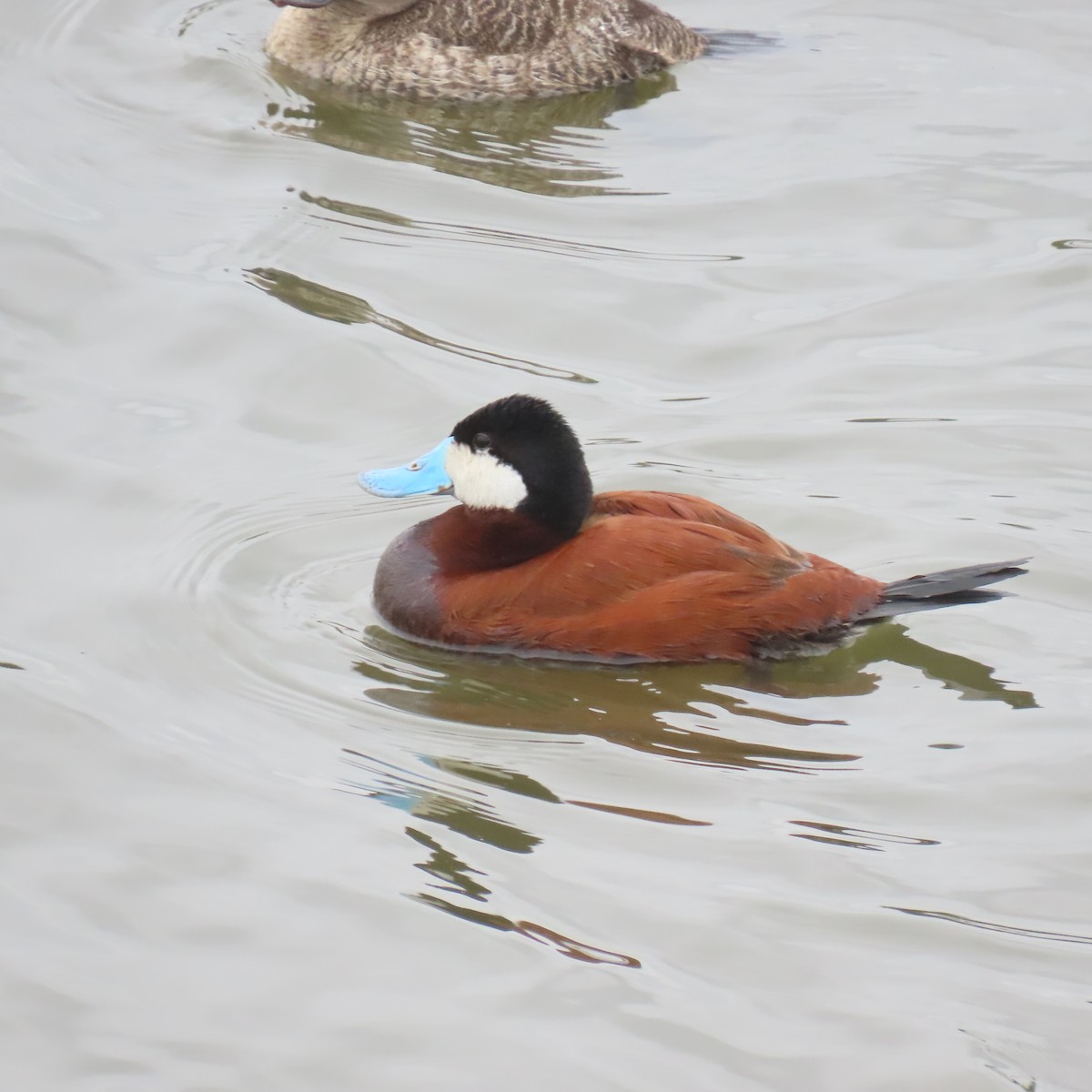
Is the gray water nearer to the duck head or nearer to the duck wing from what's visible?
the duck wing

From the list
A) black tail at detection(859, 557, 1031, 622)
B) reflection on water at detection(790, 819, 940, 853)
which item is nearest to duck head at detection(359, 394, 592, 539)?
black tail at detection(859, 557, 1031, 622)

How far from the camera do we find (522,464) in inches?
218

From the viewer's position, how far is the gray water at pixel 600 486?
3.84 meters

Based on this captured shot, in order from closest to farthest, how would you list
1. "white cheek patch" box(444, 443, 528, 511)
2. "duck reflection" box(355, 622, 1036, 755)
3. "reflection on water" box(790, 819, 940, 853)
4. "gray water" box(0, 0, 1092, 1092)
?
"gray water" box(0, 0, 1092, 1092)
"reflection on water" box(790, 819, 940, 853)
"duck reflection" box(355, 622, 1036, 755)
"white cheek patch" box(444, 443, 528, 511)

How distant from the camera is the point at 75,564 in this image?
5.95 metres

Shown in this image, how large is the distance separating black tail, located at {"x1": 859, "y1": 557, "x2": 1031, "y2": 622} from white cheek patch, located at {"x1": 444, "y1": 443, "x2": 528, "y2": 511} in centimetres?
114

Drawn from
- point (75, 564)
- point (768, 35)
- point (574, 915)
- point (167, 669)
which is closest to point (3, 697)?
point (167, 669)

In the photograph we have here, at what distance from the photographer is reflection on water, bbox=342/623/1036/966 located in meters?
4.52

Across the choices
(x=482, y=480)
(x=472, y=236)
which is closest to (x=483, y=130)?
(x=472, y=236)

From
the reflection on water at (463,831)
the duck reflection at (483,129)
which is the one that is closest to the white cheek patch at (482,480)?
the reflection on water at (463,831)

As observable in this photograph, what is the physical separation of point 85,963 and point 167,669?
4.99 feet

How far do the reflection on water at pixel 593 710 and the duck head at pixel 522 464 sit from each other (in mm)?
470

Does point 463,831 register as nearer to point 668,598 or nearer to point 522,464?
point 668,598

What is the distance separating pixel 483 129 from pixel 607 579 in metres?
5.00
